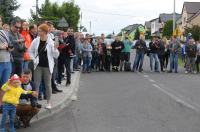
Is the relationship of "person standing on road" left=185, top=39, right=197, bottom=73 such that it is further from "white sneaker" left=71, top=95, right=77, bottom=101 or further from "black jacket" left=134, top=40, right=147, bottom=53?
"white sneaker" left=71, top=95, right=77, bottom=101

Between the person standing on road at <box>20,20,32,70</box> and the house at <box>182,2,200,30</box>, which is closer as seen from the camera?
the person standing on road at <box>20,20,32,70</box>

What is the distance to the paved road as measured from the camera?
33.9ft

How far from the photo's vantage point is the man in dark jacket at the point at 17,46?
11.5 meters

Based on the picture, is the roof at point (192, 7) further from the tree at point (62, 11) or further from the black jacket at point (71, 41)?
the black jacket at point (71, 41)

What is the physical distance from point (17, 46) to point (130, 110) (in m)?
3.09

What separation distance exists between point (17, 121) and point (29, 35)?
3556 mm

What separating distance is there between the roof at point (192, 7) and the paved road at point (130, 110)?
97.0 m

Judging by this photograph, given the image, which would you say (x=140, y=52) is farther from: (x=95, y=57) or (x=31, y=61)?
(x=31, y=61)

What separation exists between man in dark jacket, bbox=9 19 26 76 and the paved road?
4.83 ft

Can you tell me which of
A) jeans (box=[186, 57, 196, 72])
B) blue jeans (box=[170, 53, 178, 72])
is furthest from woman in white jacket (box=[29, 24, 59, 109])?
jeans (box=[186, 57, 196, 72])

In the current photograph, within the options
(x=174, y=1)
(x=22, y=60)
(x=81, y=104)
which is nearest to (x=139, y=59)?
(x=81, y=104)

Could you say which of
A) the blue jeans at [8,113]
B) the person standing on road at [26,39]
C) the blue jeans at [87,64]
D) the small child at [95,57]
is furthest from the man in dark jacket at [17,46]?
the small child at [95,57]

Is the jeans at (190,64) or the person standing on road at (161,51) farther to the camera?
the jeans at (190,64)

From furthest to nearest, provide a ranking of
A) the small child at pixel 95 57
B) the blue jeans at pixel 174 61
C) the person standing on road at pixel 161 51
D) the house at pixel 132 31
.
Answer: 1. the house at pixel 132 31
2. the person standing on road at pixel 161 51
3. the blue jeans at pixel 174 61
4. the small child at pixel 95 57
